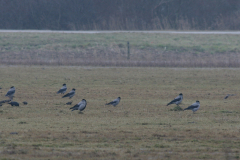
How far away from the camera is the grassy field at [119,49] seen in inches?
1282

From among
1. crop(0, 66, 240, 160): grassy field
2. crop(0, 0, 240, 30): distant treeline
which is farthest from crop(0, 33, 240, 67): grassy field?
crop(0, 0, 240, 30): distant treeline

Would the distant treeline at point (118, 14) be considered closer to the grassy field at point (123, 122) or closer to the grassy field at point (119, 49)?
the grassy field at point (119, 49)

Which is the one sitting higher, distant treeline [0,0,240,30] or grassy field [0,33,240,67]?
distant treeline [0,0,240,30]

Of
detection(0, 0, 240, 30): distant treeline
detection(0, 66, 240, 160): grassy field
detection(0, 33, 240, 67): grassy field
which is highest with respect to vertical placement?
detection(0, 0, 240, 30): distant treeline

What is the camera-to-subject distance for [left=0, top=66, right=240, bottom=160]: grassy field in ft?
28.6

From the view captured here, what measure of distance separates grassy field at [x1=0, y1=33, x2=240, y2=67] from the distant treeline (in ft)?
40.2

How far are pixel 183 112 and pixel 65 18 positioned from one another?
44922mm

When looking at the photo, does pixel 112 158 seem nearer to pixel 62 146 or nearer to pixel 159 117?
pixel 62 146

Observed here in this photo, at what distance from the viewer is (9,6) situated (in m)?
59.2

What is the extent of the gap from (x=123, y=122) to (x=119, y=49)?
25.1 m

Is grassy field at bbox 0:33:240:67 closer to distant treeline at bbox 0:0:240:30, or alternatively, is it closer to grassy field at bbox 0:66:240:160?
grassy field at bbox 0:66:240:160

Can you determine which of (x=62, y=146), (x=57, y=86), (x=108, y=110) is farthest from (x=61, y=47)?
(x=62, y=146)

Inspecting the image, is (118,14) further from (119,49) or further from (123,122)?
(123,122)

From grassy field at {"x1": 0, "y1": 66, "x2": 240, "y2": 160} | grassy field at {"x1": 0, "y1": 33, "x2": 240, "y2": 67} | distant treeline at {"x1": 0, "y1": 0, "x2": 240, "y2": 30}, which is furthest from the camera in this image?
distant treeline at {"x1": 0, "y1": 0, "x2": 240, "y2": 30}
